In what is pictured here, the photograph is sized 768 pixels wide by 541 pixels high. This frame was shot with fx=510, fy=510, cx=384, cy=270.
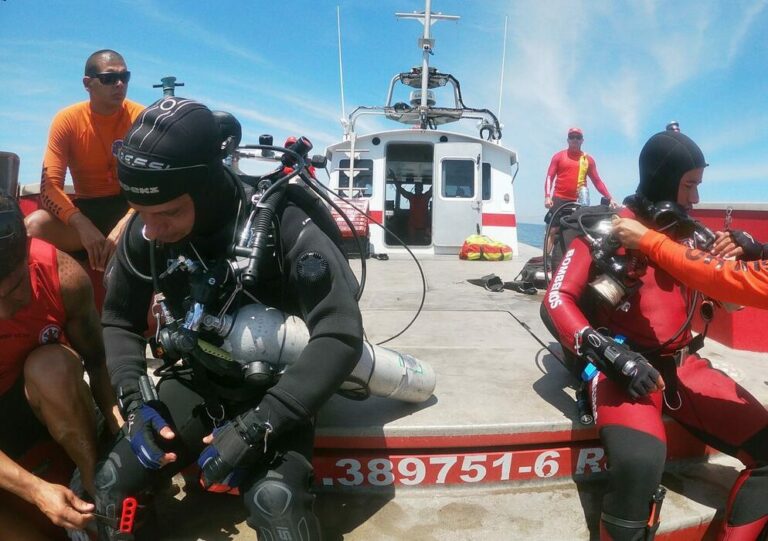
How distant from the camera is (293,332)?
1635mm

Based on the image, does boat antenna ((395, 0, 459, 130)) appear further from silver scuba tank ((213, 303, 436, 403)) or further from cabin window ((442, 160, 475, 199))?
silver scuba tank ((213, 303, 436, 403))

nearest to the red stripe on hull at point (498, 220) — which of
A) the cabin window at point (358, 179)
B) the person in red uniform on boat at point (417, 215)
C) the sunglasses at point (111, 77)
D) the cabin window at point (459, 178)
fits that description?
the cabin window at point (459, 178)

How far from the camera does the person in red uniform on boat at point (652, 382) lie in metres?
1.70

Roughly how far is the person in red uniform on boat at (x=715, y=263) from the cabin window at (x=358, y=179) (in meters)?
7.09

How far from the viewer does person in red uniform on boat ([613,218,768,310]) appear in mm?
1660

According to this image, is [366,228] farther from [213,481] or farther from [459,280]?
[213,481]

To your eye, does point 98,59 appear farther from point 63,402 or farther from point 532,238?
point 532,238

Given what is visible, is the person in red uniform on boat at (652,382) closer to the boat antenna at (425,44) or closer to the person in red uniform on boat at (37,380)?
the person in red uniform on boat at (37,380)

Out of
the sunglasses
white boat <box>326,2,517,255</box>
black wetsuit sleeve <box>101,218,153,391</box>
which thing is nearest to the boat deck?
black wetsuit sleeve <box>101,218,153,391</box>

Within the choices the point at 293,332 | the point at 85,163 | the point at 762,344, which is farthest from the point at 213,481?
the point at 762,344

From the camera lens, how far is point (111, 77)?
8.89 feet

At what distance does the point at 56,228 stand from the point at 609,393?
2787mm

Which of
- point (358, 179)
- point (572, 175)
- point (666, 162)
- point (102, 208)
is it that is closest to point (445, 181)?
point (358, 179)

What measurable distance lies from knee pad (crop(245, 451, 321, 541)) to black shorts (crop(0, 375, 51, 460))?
926 millimetres
